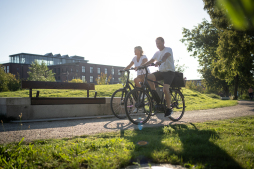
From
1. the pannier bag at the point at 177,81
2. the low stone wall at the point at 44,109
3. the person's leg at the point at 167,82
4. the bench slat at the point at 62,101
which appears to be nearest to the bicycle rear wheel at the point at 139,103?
the person's leg at the point at 167,82

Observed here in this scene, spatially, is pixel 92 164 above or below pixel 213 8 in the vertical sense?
below

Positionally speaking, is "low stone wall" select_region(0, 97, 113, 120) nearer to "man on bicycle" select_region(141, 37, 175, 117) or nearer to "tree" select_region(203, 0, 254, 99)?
"man on bicycle" select_region(141, 37, 175, 117)

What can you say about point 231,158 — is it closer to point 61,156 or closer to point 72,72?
point 61,156

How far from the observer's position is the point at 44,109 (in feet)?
20.8

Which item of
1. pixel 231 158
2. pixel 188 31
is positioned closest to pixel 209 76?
pixel 188 31

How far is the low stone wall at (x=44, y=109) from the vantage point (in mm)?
5902

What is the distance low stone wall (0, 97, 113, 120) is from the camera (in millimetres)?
5902

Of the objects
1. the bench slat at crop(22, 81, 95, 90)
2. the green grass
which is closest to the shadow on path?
the green grass

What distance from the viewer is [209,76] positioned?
40.8m

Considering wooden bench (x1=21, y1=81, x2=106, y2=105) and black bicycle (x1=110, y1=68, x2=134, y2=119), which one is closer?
black bicycle (x1=110, y1=68, x2=134, y2=119)

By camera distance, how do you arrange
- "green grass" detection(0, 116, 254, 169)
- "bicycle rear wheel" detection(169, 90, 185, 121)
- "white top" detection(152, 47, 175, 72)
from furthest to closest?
"bicycle rear wheel" detection(169, 90, 185, 121) < "white top" detection(152, 47, 175, 72) < "green grass" detection(0, 116, 254, 169)

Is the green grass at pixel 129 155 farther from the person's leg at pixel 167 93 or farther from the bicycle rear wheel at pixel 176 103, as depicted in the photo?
the bicycle rear wheel at pixel 176 103

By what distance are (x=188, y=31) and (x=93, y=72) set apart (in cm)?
5585

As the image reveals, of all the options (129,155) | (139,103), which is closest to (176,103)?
(139,103)
